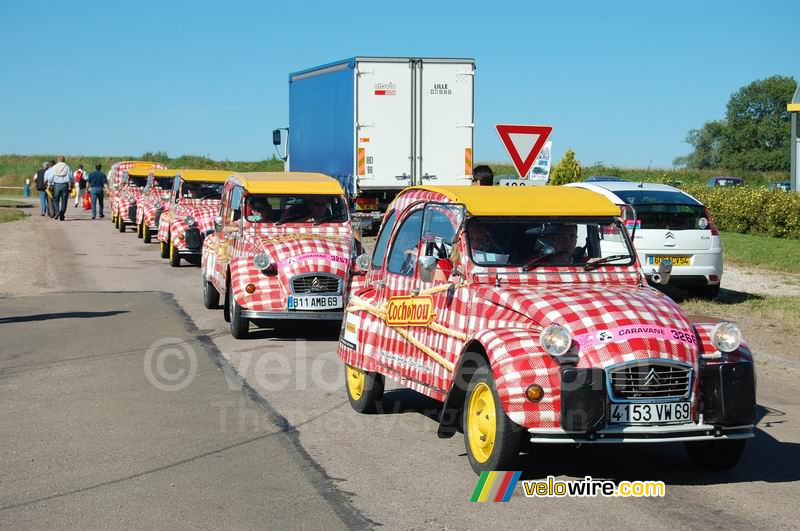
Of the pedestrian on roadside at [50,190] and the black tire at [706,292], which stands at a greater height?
the pedestrian on roadside at [50,190]

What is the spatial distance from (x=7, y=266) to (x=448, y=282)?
→ 56.9 ft

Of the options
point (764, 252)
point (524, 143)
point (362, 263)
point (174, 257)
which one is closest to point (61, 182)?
point (174, 257)

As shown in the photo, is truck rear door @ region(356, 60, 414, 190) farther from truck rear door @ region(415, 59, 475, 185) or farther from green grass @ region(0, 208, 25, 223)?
green grass @ region(0, 208, 25, 223)

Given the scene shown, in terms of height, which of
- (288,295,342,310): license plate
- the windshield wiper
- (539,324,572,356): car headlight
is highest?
the windshield wiper

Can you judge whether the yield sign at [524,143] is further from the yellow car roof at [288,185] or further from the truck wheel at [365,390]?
the truck wheel at [365,390]

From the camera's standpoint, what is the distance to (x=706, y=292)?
16656 millimetres

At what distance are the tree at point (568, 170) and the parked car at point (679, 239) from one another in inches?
689

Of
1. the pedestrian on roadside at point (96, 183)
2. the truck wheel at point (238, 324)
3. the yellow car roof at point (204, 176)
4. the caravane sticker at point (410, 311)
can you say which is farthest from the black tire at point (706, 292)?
the pedestrian on roadside at point (96, 183)

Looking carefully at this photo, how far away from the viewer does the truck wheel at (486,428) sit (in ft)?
21.2

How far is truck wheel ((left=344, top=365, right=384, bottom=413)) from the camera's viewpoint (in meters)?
8.88

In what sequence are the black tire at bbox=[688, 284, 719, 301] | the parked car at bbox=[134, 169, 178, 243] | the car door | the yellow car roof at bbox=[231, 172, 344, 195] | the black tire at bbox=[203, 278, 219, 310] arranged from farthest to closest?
the parked car at bbox=[134, 169, 178, 243] < the black tire at bbox=[688, 284, 719, 301] < the black tire at bbox=[203, 278, 219, 310] < the yellow car roof at bbox=[231, 172, 344, 195] < the car door

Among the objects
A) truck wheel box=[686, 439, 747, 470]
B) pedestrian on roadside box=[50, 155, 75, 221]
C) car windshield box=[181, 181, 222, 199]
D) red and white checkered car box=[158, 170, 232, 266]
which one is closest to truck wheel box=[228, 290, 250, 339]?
truck wheel box=[686, 439, 747, 470]

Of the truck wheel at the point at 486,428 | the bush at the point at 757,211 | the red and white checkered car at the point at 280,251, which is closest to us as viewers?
the truck wheel at the point at 486,428

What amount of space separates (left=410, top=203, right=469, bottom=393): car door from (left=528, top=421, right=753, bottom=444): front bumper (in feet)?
3.73
